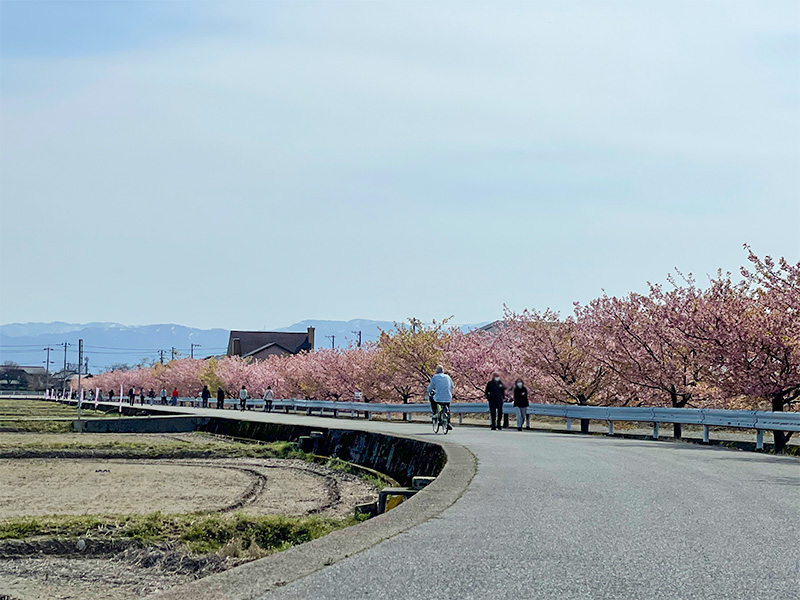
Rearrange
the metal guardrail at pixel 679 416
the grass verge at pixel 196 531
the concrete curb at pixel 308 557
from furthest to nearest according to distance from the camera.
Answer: the metal guardrail at pixel 679 416, the grass verge at pixel 196 531, the concrete curb at pixel 308 557

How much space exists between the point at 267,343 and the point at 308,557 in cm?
14092

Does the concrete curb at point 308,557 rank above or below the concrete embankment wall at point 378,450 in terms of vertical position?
above

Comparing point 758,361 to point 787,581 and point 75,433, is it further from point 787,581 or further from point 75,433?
point 75,433

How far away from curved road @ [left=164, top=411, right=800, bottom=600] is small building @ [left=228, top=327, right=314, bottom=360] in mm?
129601

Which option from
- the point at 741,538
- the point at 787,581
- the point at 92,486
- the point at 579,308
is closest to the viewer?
the point at 787,581

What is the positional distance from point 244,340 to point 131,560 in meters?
136

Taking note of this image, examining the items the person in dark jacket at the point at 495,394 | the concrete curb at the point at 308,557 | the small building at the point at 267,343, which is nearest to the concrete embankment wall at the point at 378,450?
the person in dark jacket at the point at 495,394

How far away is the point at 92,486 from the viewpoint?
21047 mm

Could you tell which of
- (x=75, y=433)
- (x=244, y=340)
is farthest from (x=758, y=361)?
(x=244, y=340)

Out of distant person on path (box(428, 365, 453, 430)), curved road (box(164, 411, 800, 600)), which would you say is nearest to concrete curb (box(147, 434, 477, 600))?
curved road (box(164, 411, 800, 600))

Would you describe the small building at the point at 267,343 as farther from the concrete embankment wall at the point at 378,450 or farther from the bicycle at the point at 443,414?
the bicycle at the point at 443,414

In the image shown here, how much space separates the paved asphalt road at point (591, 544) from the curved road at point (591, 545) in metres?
0.01

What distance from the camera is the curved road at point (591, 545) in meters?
5.39

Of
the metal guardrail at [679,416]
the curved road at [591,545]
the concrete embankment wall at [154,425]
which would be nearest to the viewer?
the curved road at [591,545]
